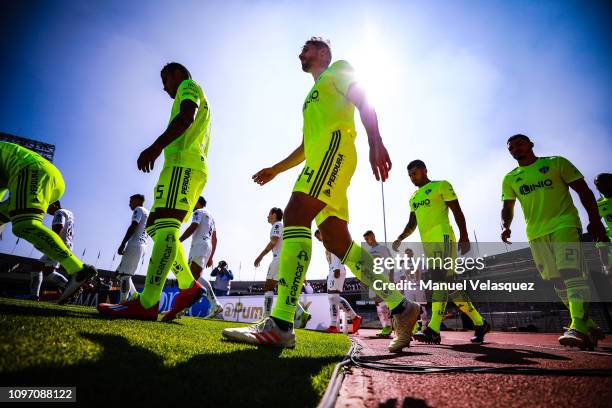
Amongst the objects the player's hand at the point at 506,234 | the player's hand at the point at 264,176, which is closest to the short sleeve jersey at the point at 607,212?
the player's hand at the point at 506,234

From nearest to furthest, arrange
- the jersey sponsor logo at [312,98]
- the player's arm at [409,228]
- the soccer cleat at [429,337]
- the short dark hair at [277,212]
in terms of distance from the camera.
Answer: the jersey sponsor logo at [312,98] < the soccer cleat at [429,337] < the player's arm at [409,228] < the short dark hair at [277,212]

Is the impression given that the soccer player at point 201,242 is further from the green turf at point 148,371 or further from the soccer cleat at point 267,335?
the green turf at point 148,371

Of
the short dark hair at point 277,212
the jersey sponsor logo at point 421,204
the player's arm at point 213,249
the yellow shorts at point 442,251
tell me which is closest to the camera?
the yellow shorts at point 442,251

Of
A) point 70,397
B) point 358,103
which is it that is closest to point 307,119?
point 358,103

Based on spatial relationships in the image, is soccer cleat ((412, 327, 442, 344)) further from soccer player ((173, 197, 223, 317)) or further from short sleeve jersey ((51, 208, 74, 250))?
short sleeve jersey ((51, 208, 74, 250))

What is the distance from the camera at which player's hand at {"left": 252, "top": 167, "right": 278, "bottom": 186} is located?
3174 millimetres

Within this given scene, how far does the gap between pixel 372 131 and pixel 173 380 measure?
2.08 meters

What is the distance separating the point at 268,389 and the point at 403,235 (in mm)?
4663

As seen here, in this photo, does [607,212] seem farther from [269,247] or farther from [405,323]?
[269,247]

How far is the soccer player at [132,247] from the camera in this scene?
20.6ft

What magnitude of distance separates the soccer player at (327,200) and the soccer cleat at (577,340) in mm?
1814

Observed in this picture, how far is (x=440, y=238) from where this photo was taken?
4441 mm

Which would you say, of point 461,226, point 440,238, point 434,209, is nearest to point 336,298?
point 440,238

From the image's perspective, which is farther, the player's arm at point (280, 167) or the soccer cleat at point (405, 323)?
the player's arm at point (280, 167)
